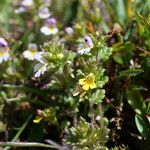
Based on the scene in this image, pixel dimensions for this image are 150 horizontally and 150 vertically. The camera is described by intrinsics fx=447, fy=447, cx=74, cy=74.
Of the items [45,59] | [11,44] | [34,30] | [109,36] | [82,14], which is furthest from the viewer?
[82,14]

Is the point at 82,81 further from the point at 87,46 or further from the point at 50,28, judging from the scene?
the point at 50,28

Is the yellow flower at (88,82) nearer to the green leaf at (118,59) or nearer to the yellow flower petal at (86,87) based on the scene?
the yellow flower petal at (86,87)

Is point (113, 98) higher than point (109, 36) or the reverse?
the reverse

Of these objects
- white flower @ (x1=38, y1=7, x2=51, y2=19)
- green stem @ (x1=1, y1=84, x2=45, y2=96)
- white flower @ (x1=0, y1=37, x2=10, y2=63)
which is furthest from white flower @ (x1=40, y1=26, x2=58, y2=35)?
green stem @ (x1=1, y1=84, x2=45, y2=96)

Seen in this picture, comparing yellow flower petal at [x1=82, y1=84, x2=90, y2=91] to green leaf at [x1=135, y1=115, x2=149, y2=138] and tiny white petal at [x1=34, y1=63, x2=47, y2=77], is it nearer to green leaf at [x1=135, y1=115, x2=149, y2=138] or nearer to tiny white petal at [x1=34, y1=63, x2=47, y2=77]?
tiny white petal at [x1=34, y1=63, x2=47, y2=77]

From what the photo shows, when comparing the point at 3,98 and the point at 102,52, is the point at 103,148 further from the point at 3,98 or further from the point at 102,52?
the point at 3,98

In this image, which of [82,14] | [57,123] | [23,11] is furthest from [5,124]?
[82,14]

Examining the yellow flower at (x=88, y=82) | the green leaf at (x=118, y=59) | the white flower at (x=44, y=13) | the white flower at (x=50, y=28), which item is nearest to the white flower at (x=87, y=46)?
the yellow flower at (x=88, y=82)
